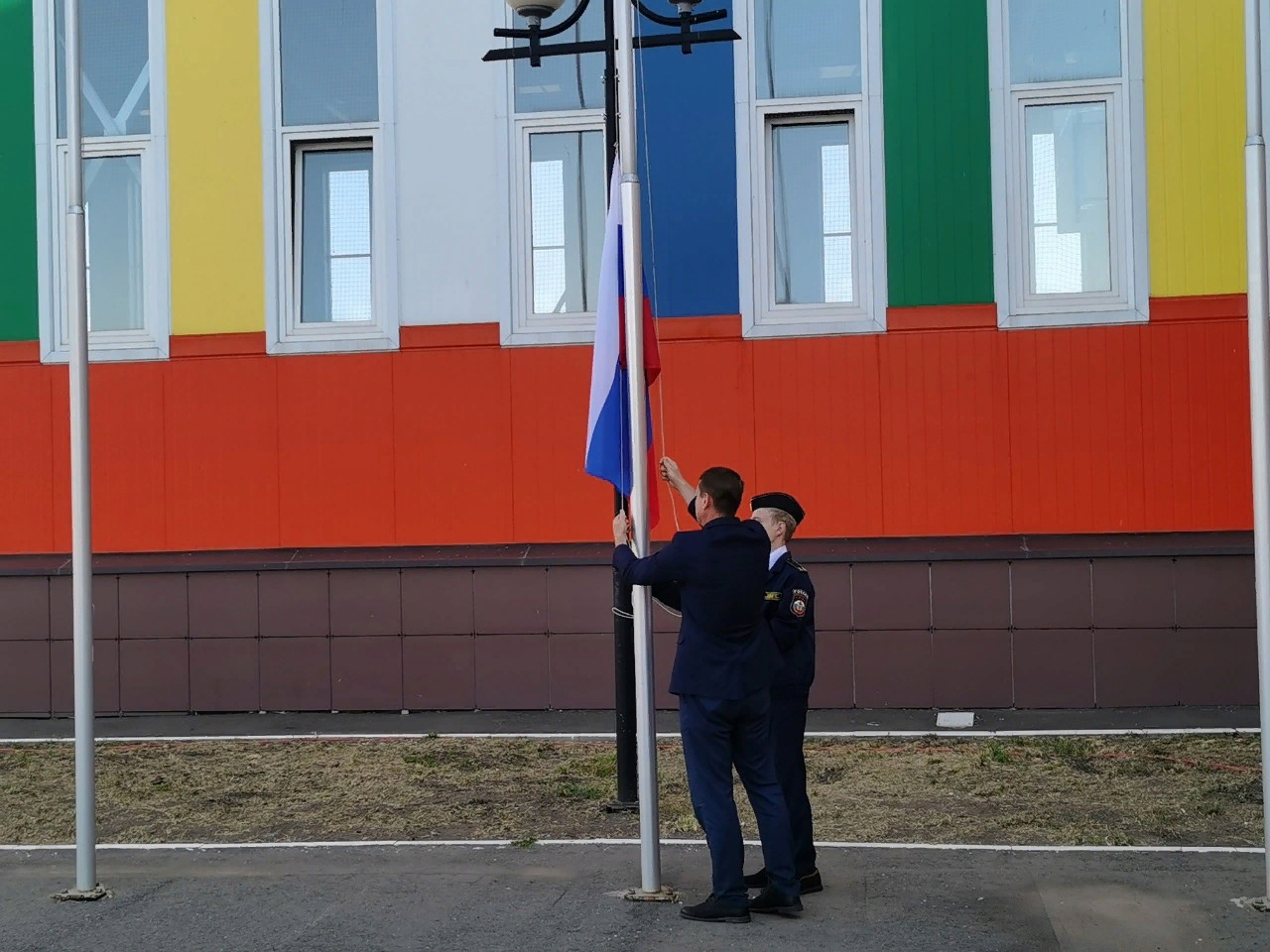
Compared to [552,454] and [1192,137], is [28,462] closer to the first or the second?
[552,454]

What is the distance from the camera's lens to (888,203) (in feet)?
41.7

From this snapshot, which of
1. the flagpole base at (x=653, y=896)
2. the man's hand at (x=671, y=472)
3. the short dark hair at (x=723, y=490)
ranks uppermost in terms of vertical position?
the man's hand at (x=671, y=472)

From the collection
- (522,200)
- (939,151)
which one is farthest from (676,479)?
(939,151)

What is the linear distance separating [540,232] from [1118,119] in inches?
193

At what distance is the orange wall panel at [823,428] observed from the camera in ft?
41.6

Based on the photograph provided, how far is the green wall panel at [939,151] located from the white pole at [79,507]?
23.0 feet

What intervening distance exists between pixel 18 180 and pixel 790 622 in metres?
9.47

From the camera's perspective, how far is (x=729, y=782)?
22.5 feet

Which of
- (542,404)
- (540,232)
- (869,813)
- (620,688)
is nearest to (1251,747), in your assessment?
(869,813)

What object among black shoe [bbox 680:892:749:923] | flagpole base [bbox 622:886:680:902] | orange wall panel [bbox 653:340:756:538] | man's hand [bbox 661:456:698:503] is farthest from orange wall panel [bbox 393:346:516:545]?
black shoe [bbox 680:892:749:923]

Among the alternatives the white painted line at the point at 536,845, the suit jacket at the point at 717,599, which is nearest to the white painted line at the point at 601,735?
the white painted line at the point at 536,845

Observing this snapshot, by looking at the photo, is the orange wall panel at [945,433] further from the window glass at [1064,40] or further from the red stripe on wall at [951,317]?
the window glass at [1064,40]

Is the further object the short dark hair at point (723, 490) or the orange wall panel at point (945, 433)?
the orange wall panel at point (945, 433)

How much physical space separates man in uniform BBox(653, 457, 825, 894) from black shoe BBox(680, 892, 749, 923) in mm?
310
